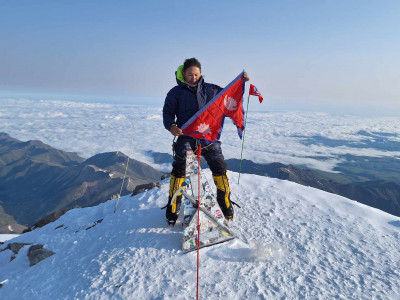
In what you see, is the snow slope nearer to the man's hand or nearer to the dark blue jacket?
the man's hand

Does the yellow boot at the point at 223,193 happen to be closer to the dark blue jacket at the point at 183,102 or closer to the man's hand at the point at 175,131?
the man's hand at the point at 175,131

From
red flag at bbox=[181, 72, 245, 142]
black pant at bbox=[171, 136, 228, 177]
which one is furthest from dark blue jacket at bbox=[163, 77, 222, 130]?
black pant at bbox=[171, 136, 228, 177]

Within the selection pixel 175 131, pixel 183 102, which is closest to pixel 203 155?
pixel 175 131

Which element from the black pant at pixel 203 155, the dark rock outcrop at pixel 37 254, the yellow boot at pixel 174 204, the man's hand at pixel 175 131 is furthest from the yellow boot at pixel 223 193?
the dark rock outcrop at pixel 37 254

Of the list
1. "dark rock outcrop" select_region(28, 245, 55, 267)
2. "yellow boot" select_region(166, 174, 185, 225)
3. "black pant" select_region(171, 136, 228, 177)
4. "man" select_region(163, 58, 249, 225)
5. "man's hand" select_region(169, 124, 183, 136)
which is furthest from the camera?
"dark rock outcrop" select_region(28, 245, 55, 267)

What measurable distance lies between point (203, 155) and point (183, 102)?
1.49 m

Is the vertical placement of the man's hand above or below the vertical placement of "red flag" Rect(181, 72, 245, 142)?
below

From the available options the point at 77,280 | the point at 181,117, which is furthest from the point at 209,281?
the point at 181,117

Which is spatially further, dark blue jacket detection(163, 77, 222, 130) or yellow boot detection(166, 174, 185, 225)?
yellow boot detection(166, 174, 185, 225)

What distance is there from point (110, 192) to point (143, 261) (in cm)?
20610

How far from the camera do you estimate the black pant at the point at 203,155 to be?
5.75 meters

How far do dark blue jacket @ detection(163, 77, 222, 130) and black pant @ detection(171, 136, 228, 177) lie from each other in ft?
1.85

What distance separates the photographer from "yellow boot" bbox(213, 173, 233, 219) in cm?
589

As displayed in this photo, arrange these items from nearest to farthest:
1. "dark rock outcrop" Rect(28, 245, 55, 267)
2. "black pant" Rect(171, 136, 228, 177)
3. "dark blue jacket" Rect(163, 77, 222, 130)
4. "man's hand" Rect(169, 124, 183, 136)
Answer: "man's hand" Rect(169, 124, 183, 136), "dark blue jacket" Rect(163, 77, 222, 130), "black pant" Rect(171, 136, 228, 177), "dark rock outcrop" Rect(28, 245, 55, 267)
